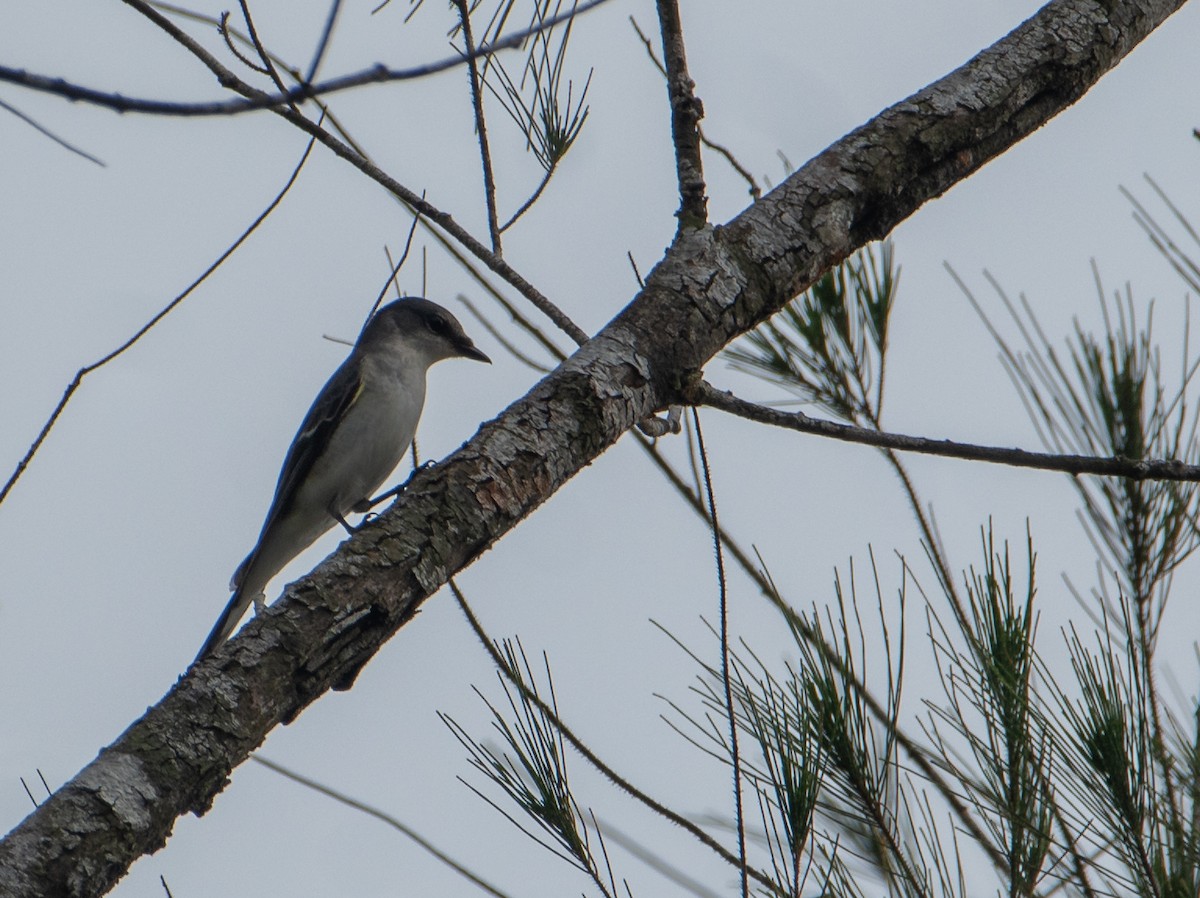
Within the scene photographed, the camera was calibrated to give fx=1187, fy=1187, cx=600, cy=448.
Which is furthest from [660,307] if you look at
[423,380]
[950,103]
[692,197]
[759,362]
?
[423,380]

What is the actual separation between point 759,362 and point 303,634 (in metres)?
2.02

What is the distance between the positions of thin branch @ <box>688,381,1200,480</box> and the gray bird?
121 inches

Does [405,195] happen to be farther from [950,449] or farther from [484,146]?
[950,449]

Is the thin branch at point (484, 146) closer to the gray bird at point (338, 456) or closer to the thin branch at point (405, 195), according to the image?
the thin branch at point (405, 195)

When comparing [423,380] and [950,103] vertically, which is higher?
[423,380]

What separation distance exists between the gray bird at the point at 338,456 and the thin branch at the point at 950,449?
308cm

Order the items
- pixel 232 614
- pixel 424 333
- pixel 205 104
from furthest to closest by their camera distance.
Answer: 1. pixel 424 333
2. pixel 232 614
3. pixel 205 104

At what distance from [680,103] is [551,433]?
37.3 inches

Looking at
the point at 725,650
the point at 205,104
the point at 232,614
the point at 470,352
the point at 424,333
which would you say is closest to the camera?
the point at 205,104

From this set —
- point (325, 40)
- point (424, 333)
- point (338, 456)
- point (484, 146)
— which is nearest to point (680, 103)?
point (484, 146)

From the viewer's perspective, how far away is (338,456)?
17.9ft

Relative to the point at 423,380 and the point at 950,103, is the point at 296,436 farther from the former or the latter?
the point at 950,103

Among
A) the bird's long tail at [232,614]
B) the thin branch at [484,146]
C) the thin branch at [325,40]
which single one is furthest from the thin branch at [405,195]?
the bird's long tail at [232,614]

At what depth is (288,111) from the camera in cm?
211
